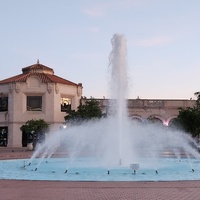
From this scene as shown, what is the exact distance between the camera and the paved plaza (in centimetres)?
1204

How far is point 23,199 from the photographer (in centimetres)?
1161

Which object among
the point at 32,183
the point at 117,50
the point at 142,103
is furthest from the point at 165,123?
the point at 32,183

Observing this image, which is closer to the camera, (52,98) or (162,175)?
(162,175)

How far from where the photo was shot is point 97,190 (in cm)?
1340

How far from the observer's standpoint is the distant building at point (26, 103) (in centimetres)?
5422

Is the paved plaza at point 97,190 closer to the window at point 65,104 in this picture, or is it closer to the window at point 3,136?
the window at point 3,136

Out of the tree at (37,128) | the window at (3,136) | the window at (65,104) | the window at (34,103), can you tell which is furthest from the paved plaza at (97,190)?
the window at (65,104)

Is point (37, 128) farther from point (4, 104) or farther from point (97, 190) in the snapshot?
point (97, 190)

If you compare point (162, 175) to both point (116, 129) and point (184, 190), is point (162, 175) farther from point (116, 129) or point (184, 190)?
point (116, 129)

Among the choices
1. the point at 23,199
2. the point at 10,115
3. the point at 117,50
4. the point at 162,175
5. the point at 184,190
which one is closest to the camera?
the point at 23,199

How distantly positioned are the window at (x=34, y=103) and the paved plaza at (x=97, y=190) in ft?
131

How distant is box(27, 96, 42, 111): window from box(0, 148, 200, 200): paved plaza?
1570 inches

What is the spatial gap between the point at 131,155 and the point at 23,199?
42.8 feet

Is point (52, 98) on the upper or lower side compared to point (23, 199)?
upper
